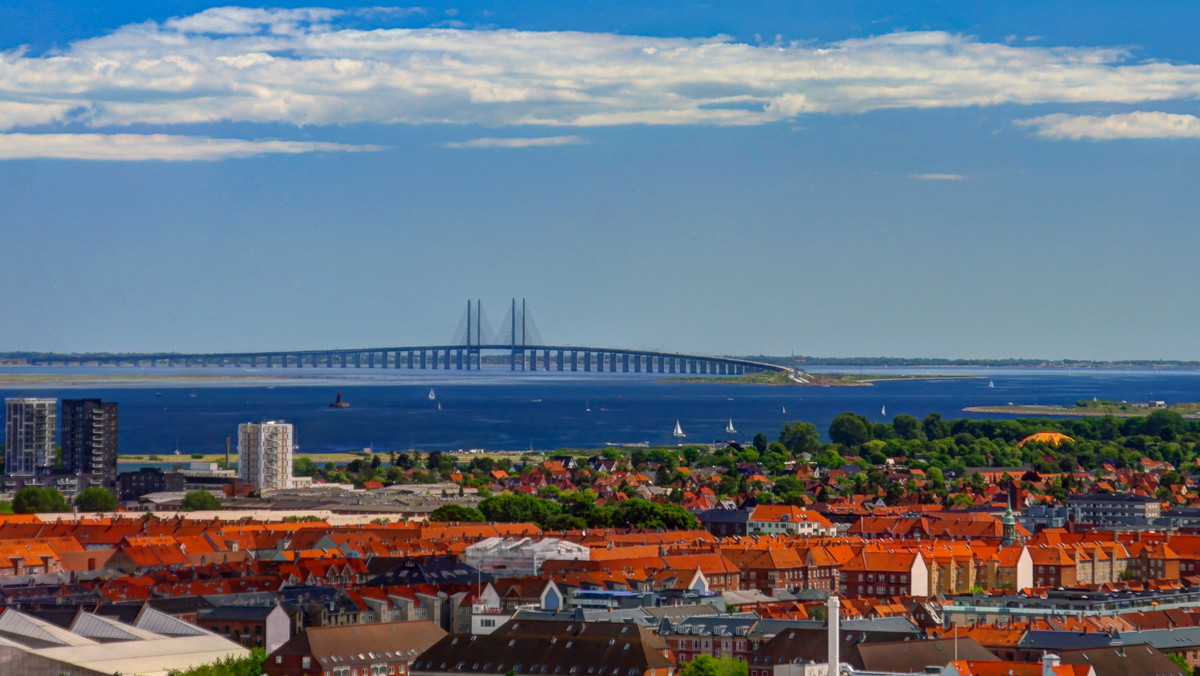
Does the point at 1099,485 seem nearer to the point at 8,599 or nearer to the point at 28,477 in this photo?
the point at 28,477

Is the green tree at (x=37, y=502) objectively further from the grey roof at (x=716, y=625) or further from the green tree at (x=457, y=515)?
the grey roof at (x=716, y=625)

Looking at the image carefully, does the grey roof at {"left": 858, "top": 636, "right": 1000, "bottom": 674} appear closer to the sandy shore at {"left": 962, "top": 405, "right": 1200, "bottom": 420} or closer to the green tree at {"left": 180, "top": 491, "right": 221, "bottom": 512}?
the green tree at {"left": 180, "top": 491, "right": 221, "bottom": 512}

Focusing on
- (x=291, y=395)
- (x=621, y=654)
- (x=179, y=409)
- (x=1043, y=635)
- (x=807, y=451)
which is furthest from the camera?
(x=291, y=395)

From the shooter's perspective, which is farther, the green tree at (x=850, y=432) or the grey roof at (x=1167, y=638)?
the green tree at (x=850, y=432)

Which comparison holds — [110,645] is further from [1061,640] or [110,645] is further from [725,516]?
[725,516]

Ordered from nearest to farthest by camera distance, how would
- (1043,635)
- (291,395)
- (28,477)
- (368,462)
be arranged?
1. (1043,635)
2. (28,477)
3. (368,462)
4. (291,395)

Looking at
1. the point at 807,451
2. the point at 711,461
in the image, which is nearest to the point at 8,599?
the point at 711,461

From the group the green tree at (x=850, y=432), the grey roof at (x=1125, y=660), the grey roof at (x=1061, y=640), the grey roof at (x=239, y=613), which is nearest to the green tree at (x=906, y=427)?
the green tree at (x=850, y=432)
